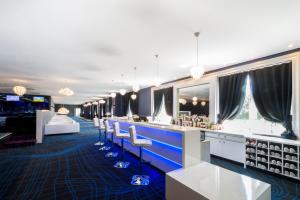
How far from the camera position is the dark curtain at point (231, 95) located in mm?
4934

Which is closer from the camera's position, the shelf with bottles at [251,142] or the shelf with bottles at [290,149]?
the shelf with bottles at [290,149]

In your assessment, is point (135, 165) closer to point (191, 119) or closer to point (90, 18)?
point (191, 119)

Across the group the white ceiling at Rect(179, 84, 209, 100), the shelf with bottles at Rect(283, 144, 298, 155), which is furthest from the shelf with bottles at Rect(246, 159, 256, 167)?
the white ceiling at Rect(179, 84, 209, 100)

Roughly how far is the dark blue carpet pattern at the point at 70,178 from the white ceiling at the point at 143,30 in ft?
9.85

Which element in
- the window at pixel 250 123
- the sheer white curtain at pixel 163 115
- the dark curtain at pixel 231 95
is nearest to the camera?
the window at pixel 250 123

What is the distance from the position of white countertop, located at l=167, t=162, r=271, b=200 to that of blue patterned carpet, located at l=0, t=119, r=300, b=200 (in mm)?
859

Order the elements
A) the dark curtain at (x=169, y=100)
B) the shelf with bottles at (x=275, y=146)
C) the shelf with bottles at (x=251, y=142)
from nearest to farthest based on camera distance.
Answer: the shelf with bottles at (x=275, y=146), the shelf with bottles at (x=251, y=142), the dark curtain at (x=169, y=100)

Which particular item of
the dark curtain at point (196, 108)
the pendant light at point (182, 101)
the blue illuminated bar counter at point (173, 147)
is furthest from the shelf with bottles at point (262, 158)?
the pendant light at point (182, 101)

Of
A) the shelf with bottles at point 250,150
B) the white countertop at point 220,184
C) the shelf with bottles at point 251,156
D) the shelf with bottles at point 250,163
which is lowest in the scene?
the shelf with bottles at point 250,163

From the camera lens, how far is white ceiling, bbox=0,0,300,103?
2.29 meters

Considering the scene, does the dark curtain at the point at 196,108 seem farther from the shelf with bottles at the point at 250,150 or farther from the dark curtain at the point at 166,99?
the shelf with bottles at the point at 250,150

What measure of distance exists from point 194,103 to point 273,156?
11.7ft

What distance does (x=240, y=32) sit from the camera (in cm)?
302

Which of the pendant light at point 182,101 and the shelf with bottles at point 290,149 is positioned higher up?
the pendant light at point 182,101
